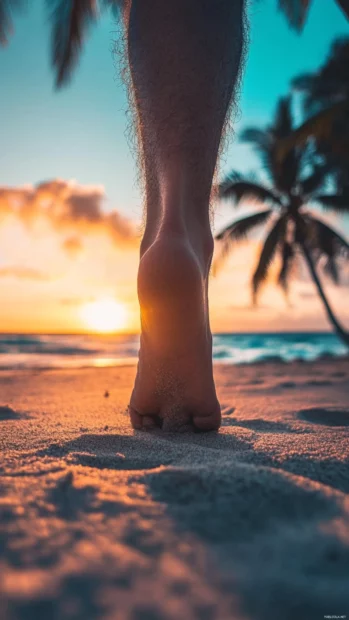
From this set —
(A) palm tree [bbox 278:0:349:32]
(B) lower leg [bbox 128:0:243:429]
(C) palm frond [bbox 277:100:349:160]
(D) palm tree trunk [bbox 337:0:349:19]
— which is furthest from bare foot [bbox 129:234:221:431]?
(C) palm frond [bbox 277:100:349:160]

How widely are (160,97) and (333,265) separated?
10.5 m

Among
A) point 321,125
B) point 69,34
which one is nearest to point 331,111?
point 321,125

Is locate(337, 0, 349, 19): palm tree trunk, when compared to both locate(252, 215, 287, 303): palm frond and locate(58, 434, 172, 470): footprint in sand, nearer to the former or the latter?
locate(58, 434, 172, 470): footprint in sand

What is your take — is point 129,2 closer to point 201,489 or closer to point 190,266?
point 190,266

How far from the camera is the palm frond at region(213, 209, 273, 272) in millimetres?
10336

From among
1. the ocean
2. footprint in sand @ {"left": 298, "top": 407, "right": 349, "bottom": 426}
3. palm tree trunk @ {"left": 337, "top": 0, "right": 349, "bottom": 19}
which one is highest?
palm tree trunk @ {"left": 337, "top": 0, "right": 349, "bottom": 19}

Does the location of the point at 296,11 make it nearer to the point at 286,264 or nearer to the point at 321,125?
the point at 321,125

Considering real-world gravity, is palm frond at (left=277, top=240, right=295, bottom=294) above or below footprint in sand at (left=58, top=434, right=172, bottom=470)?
above

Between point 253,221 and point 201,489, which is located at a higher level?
point 253,221

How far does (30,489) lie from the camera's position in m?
0.61

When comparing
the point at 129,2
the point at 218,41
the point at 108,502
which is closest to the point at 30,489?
the point at 108,502

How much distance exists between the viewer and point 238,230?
10578 mm

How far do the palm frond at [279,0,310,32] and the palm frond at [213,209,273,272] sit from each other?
22.2ft

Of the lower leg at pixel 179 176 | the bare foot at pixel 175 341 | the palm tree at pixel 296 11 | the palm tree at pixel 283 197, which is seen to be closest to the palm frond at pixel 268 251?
the palm tree at pixel 283 197
